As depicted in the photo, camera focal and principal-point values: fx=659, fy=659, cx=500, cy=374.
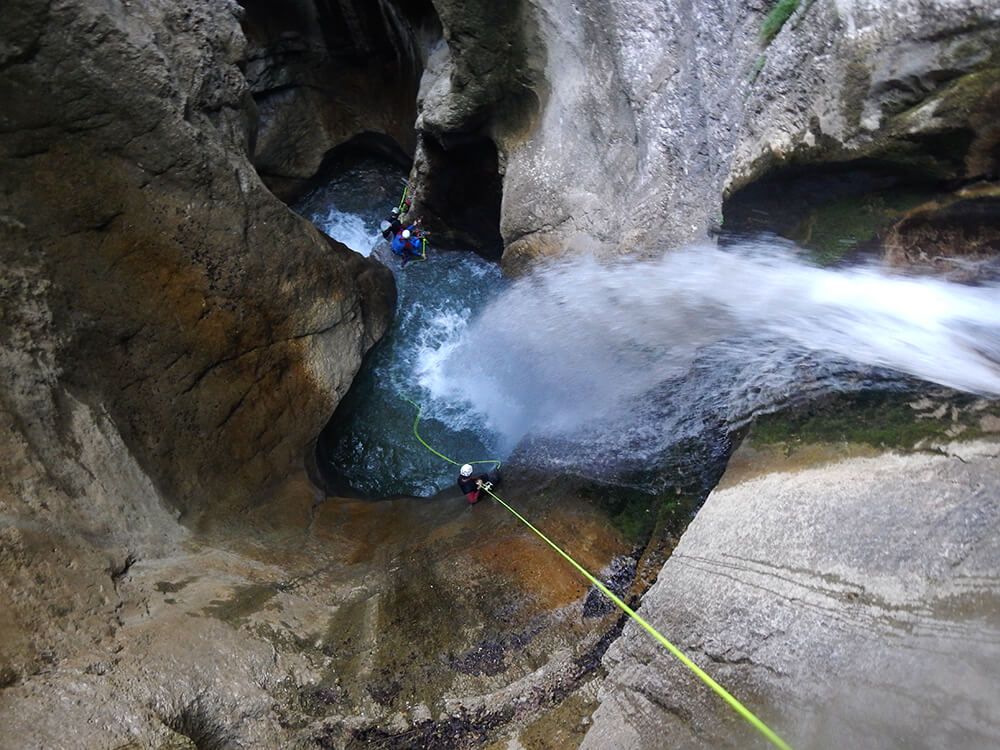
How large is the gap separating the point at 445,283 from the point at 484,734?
4.93 metres

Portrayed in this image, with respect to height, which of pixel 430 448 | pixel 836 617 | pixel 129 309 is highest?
pixel 129 309

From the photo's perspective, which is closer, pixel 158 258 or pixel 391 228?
pixel 158 258

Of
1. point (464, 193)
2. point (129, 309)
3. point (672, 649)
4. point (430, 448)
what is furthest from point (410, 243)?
point (672, 649)

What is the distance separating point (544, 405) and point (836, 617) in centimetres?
333

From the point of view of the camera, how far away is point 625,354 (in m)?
5.00

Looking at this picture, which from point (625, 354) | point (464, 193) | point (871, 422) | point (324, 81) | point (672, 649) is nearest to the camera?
point (672, 649)

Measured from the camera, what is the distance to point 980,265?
3.17 metres

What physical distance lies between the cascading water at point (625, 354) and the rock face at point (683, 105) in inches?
16.4

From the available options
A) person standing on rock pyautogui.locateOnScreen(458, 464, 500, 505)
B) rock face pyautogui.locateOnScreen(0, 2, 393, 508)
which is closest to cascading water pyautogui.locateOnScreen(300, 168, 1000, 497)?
person standing on rock pyautogui.locateOnScreen(458, 464, 500, 505)

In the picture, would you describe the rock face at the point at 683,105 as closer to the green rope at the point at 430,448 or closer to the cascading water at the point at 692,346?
the cascading water at the point at 692,346

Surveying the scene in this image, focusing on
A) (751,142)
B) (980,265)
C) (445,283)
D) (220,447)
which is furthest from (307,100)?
(980,265)

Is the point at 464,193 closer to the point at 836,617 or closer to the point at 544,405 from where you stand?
the point at 544,405

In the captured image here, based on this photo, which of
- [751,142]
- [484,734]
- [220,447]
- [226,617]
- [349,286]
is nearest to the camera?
[484,734]

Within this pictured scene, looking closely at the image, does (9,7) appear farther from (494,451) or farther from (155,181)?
(494,451)
